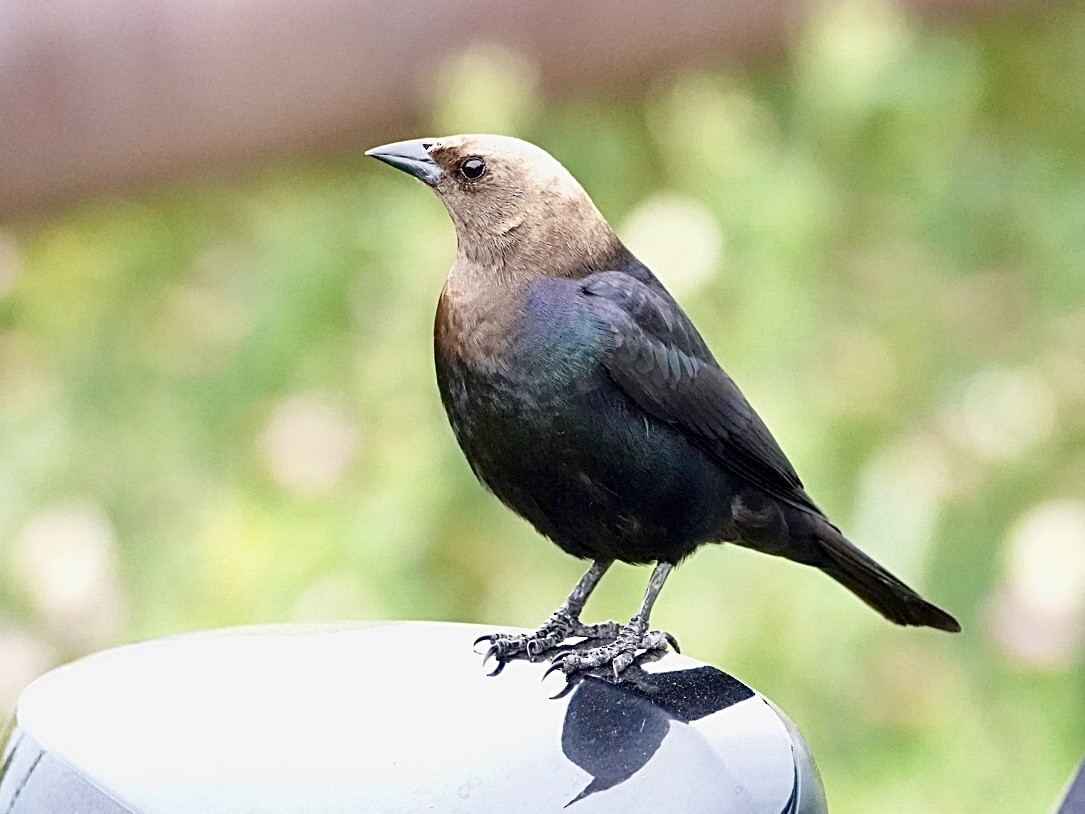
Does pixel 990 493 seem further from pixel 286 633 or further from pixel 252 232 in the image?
pixel 286 633

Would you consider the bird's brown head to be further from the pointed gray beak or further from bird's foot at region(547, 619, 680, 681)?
bird's foot at region(547, 619, 680, 681)

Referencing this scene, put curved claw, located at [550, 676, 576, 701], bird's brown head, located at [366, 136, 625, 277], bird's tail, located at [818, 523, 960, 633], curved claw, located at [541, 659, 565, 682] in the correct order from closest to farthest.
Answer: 1. curved claw, located at [550, 676, 576, 701]
2. curved claw, located at [541, 659, 565, 682]
3. bird's brown head, located at [366, 136, 625, 277]
4. bird's tail, located at [818, 523, 960, 633]

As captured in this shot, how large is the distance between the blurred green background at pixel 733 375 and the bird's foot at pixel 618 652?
113cm

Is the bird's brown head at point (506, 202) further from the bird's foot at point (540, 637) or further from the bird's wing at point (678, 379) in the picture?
the bird's foot at point (540, 637)

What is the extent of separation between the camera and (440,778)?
138cm

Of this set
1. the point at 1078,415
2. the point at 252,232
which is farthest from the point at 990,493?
the point at 252,232

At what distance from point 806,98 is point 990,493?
842mm

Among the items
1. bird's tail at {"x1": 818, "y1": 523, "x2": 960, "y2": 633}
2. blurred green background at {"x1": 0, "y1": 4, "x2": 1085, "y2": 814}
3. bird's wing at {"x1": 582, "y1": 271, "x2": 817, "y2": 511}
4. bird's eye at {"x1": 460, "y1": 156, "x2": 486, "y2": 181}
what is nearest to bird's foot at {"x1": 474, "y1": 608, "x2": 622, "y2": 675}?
bird's wing at {"x1": 582, "y1": 271, "x2": 817, "y2": 511}

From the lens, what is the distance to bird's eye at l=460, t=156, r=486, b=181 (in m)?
1.93

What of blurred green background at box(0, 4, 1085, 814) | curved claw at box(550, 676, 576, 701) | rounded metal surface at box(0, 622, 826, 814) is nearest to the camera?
rounded metal surface at box(0, 622, 826, 814)

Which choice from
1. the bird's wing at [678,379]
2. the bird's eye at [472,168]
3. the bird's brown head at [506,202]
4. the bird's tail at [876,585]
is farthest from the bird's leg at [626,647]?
the bird's eye at [472,168]

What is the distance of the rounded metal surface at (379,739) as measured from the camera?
4.50ft

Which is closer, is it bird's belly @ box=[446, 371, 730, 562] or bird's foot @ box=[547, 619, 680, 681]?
bird's foot @ box=[547, 619, 680, 681]

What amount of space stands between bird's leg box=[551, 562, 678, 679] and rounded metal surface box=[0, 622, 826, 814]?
66mm
